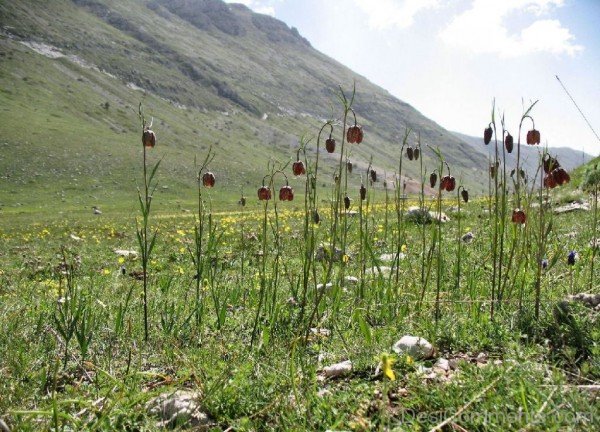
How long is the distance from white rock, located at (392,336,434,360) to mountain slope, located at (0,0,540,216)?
4.93 feet

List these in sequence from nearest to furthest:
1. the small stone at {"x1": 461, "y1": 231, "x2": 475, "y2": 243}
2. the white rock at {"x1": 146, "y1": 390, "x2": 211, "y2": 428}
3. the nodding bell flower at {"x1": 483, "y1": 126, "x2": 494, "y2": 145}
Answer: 1. the white rock at {"x1": 146, "y1": 390, "x2": 211, "y2": 428}
2. the nodding bell flower at {"x1": 483, "y1": 126, "x2": 494, "y2": 145}
3. the small stone at {"x1": 461, "y1": 231, "x2": 475, "y2": 243}

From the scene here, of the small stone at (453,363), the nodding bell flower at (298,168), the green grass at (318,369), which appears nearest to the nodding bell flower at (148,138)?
the nodding bell flower at (298,168)

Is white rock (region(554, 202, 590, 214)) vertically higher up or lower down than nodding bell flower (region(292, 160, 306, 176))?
lower down

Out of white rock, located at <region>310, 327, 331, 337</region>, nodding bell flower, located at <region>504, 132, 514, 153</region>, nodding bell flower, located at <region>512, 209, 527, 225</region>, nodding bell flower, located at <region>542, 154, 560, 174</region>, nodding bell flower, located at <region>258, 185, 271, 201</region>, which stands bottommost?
white rock, located at <region>310, 327, 331, 337</region>

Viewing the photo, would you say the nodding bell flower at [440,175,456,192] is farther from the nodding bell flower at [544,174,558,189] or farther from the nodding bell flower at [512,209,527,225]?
the nodding bell flower at [544,174,558,189]

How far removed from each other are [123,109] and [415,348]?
101050 millimetres

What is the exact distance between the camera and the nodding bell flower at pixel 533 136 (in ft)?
13.0

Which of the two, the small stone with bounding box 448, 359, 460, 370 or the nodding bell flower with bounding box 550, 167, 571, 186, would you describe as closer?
the small stone with bounding box 448, 359, 460, 370

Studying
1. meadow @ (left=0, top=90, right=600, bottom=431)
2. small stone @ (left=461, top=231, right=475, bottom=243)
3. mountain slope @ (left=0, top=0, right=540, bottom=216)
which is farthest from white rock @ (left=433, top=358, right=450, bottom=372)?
small stone @ (left=461, top=231, right=475, bottom=243)

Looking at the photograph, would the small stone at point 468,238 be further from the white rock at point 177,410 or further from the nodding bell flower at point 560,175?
the white rock at point 177,410

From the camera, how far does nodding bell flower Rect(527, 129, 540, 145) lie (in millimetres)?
3970

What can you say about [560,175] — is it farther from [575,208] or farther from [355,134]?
[575,208]

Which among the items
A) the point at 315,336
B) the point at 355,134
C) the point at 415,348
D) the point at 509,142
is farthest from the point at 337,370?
the point at 509,142

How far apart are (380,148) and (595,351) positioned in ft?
576
